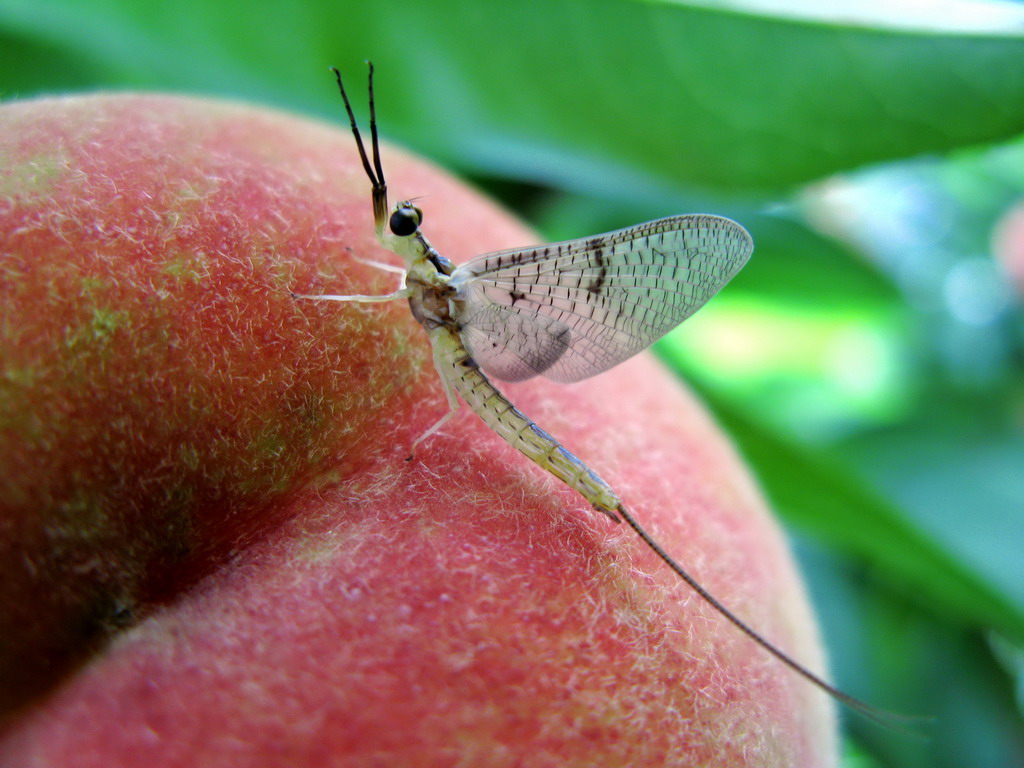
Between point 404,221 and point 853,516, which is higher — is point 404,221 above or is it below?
above

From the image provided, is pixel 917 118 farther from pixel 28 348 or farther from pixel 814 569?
pixel 28 348

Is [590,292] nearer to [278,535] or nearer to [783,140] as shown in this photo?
[278,535]

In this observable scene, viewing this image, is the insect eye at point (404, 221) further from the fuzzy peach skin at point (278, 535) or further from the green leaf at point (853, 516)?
the green leaf at point (853, 516)

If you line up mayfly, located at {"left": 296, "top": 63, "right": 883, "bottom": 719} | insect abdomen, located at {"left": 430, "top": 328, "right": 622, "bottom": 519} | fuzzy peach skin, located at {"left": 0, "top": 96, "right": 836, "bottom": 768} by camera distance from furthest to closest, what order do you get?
mayfly, located at {"left": 296, "top": 63, "right": 883, "bottom": 719}
insect abdomen, located at {"left": 430, "top": 328, "right": 622, "bottom": 519}
fuzzy peach skin, located at {"left": 0, "top": 96, "right": 836, "bottom": 768}

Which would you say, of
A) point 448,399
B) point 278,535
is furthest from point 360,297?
point 278,535

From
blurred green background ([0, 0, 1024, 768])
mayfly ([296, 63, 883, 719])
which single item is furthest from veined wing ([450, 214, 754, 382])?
blurred green background ([0, 0, 1024, 768])

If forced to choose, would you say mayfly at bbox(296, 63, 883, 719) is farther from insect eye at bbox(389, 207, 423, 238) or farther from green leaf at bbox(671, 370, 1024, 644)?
green leaf at bbox(671, 370, 1024, 644)
